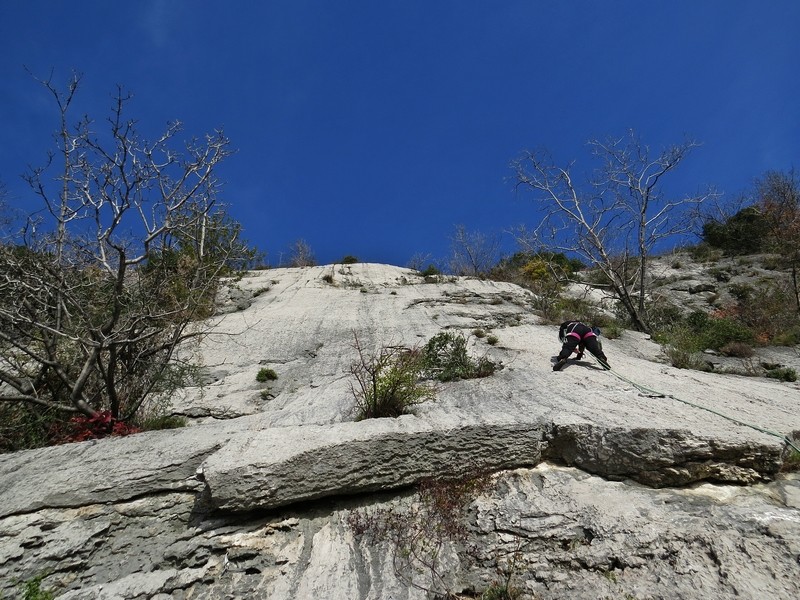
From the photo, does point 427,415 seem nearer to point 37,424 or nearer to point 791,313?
point 37,424

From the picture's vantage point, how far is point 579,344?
7902 mm

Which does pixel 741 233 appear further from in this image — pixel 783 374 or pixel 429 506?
pixel 429 506

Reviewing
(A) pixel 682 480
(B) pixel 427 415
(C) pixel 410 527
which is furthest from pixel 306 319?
(A) pixel 682 480

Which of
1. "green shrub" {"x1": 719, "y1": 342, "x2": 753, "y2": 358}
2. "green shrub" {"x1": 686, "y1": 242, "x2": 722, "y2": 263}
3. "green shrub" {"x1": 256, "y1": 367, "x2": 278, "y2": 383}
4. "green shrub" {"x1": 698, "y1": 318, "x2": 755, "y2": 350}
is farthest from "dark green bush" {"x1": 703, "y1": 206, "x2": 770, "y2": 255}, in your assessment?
"green shrub" {"x1": 256, "y1": 367, "x2": 278, "y2": 383}

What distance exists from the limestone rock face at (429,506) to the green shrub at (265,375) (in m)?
2.54

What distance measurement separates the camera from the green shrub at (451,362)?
23.5ft

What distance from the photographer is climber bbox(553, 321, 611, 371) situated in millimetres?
7609

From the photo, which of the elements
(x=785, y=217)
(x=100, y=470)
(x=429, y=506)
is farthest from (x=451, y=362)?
(x=785, y=217)

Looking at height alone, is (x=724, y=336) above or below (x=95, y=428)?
above

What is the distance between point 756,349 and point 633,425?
9055mm

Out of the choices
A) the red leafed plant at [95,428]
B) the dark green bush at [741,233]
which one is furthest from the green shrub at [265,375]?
the dark green bush at [741,233]

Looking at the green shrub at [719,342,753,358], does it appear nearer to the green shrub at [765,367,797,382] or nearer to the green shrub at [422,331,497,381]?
the green shrub at [765,367,797,382]

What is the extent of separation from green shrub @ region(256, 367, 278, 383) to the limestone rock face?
8.32 feet

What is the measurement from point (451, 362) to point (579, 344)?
102 inches
